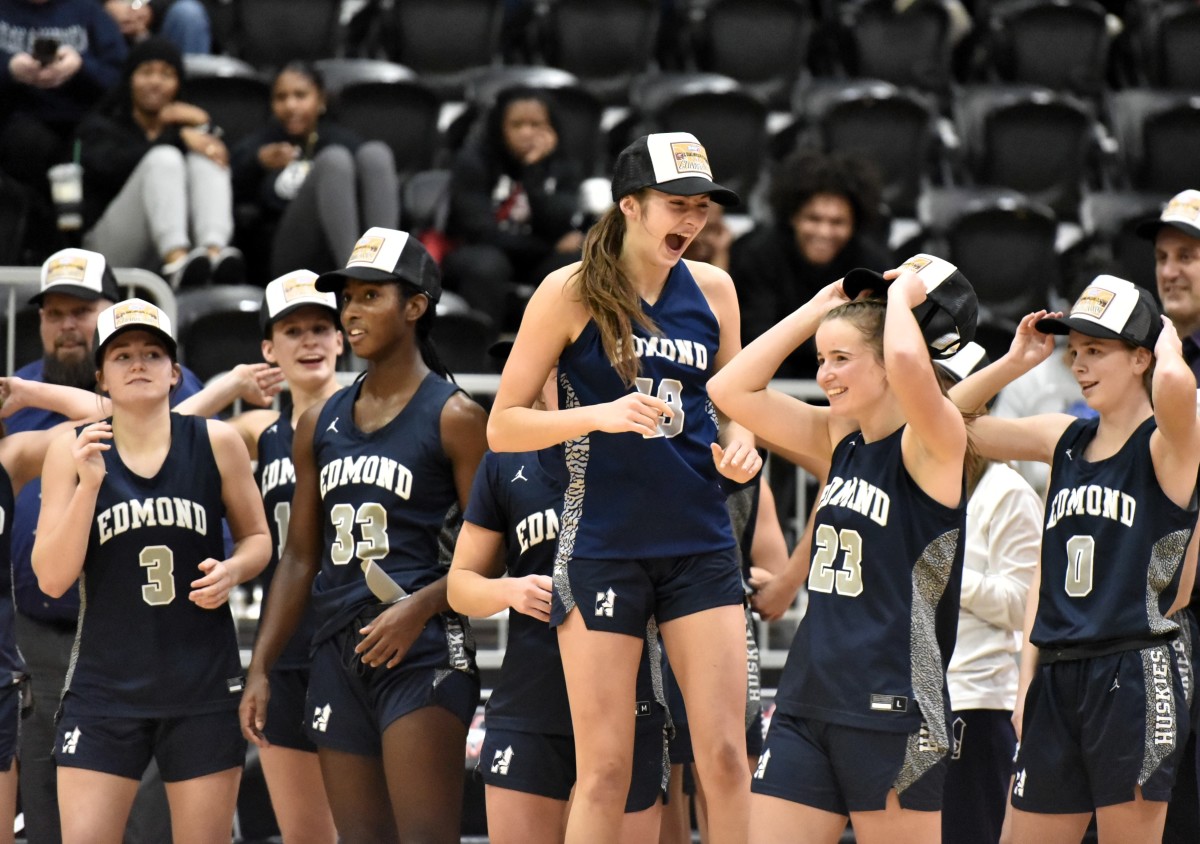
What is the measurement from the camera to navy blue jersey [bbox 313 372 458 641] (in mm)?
4621

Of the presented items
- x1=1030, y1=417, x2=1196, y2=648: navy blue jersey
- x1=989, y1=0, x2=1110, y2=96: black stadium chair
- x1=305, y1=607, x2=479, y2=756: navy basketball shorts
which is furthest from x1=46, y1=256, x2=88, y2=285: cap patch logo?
x1=989, y1=0, x2=1110, y2=96: black stadium chair

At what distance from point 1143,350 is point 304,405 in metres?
2.57

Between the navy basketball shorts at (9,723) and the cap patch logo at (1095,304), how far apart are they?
3.14 metres

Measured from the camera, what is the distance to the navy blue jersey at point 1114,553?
4.38m

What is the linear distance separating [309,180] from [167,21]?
2.56 m

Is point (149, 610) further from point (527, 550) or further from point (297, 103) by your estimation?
point (297, 103)

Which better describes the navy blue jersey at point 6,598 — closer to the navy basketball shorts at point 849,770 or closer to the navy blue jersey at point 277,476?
the navy blue jersey at point 277,476

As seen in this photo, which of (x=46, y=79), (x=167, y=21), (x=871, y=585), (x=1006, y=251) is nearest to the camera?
(x=871, y=585)

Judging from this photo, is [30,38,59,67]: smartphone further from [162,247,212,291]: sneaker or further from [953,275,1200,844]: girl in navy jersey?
[953,275,1200,844]: girl in navy jersey

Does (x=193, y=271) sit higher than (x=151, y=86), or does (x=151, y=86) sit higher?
(x=151, y=86)

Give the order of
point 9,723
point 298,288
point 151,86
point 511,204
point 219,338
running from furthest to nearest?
point 511,204 → point 151,86 → point 219,338 → point 298,288 → point 9,723

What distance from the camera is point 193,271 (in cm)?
768

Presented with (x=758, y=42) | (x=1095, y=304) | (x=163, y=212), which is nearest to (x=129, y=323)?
(x=1095, y=304)

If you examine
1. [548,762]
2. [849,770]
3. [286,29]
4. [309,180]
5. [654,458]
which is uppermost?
[286,29]
